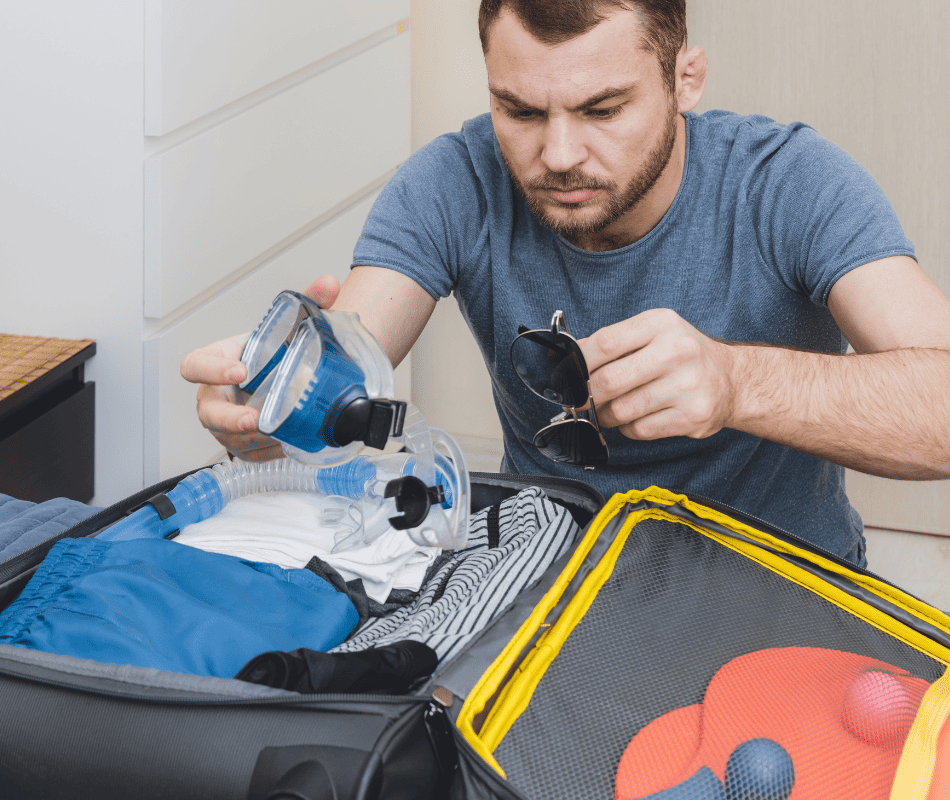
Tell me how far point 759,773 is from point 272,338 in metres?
0.46

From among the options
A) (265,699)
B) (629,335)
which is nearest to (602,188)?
(629,335)

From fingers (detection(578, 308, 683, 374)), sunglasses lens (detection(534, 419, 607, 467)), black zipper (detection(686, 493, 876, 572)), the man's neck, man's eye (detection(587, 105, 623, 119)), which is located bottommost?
black zipper (detection(686, 493, 876, 572))

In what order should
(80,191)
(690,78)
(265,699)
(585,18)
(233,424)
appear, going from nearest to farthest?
1. (265,699)
2. (233,424)
3. (585,18)
4. (690,78)
5. (80,191)

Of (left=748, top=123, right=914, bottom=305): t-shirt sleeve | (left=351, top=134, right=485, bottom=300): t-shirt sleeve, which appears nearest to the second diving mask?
(left=351, top=134, right=485, bottom=300): t-shirt sleeve

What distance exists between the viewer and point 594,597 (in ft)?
2.14

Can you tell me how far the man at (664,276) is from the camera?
78cm

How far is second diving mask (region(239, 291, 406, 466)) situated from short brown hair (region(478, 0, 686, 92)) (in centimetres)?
39

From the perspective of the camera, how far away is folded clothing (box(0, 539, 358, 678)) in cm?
61

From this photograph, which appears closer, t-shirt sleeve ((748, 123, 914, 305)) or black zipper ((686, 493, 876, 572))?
black zipper ((686, 493, 876, 572))

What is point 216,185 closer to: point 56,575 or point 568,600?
point 56,575

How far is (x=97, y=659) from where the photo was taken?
591 millimetres

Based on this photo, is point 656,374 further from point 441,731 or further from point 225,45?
point 225,45

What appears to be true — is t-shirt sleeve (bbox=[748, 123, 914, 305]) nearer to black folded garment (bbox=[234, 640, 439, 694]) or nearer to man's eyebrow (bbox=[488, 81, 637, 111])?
man's eyebrow (bbox=[488, 81, 637, 111])

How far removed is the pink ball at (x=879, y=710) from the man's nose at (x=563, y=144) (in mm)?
562
